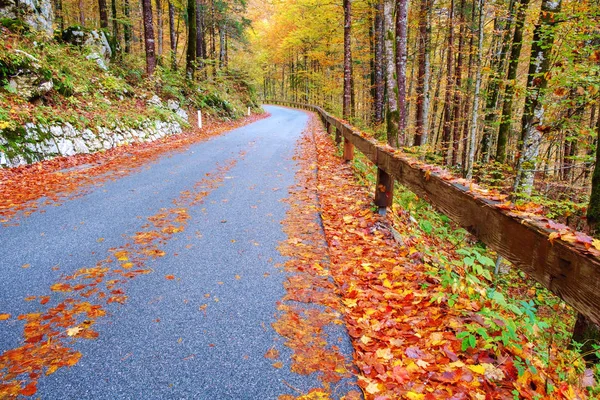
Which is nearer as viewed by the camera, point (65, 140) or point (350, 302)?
point (350, 302)

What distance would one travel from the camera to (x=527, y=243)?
2180mm

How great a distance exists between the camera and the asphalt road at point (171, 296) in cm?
226

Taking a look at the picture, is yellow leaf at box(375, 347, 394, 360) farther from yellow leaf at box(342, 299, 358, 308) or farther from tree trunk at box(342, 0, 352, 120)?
tree trunk at box(342, 0, 352, 120)

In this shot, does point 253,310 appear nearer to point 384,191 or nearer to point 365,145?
point 384,191

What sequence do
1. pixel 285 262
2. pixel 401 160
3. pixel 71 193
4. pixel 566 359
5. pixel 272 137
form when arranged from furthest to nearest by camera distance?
pixel 272 137 → pixel 71 193 → pixel 401 160 → pixel 285 262 → pixel 566 359

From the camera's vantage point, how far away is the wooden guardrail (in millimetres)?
1776

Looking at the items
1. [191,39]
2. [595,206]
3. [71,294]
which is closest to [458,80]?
[191,39]

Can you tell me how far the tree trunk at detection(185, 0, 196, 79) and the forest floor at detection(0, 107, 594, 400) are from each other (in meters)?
16.2

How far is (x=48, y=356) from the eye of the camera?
243 centimetres

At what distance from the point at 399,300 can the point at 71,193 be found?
636cm

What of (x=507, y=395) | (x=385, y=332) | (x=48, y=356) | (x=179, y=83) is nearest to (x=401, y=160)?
(x=385, y=332)

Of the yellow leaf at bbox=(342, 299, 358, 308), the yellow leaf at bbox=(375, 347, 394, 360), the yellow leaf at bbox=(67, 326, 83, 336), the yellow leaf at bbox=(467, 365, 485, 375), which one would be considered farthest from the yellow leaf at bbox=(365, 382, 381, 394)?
the yellow leaf at bbox=(67, 326, 83, 336)

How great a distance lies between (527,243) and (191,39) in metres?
21.1

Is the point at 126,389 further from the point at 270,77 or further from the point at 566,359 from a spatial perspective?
the point at 270,77
